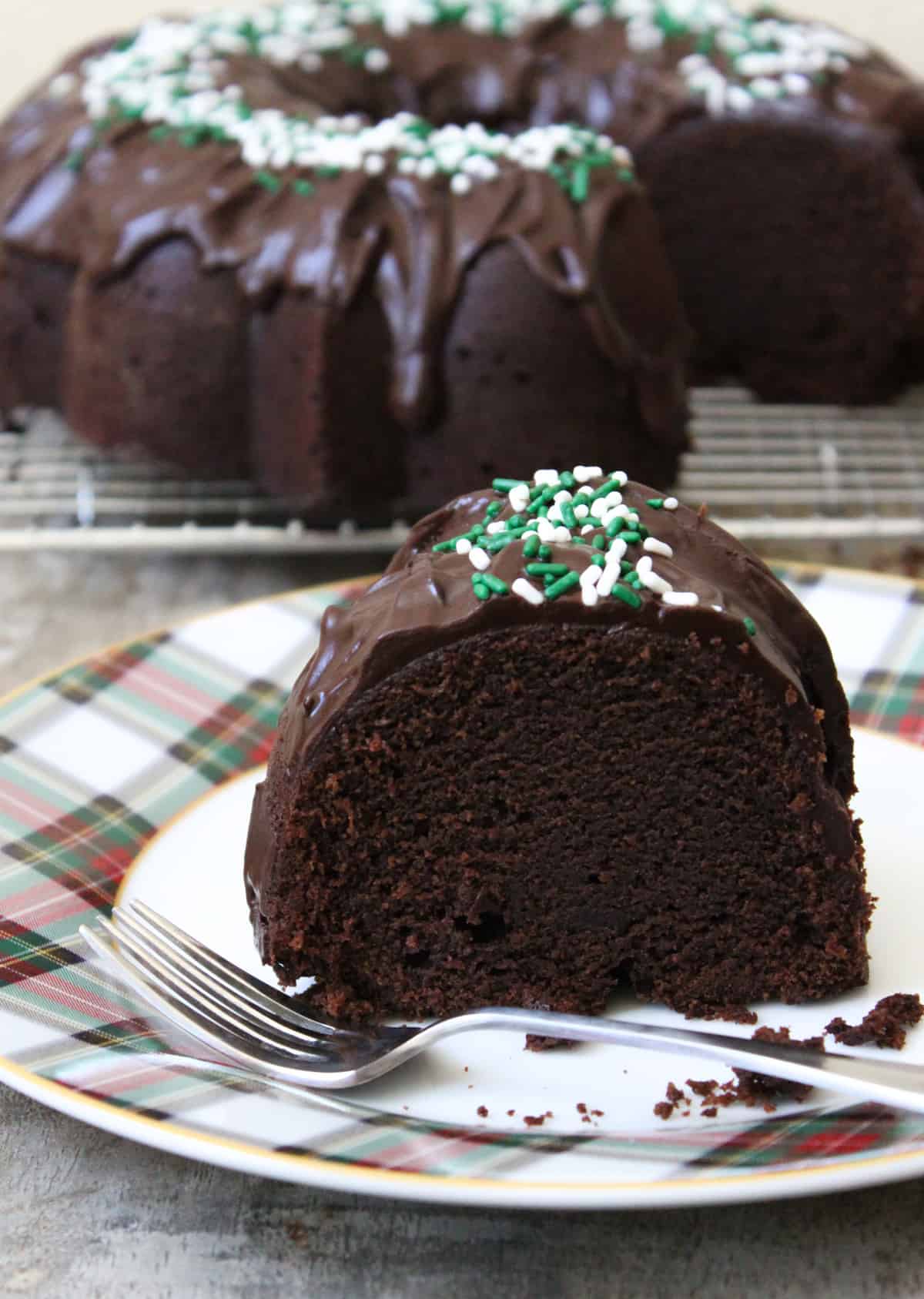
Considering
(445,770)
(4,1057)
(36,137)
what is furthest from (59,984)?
(36,137)

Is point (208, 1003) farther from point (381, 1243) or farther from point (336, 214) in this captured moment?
point (336, 214)

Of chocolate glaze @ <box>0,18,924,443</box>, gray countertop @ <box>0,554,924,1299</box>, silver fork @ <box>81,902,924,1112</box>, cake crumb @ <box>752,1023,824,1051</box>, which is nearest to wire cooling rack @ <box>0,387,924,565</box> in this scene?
chocolate glaze @ <box>0,18,924,443</box>

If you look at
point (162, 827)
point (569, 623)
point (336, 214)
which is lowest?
point (162, 827)

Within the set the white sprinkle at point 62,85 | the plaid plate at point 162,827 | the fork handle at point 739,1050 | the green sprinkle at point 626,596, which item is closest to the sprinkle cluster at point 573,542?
the green sprinkle at point 626,596

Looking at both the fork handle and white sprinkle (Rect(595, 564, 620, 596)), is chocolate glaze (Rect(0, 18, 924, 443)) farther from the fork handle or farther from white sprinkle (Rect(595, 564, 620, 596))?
the fork handle

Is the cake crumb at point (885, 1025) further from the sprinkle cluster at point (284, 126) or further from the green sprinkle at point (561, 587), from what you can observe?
the sprinkle cluster at point (284, 126)

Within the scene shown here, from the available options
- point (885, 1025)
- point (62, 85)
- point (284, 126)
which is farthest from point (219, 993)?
point (62, 85)

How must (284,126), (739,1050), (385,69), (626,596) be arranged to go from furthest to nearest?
(385,69), (284,126), (626,596), (739,1050)
